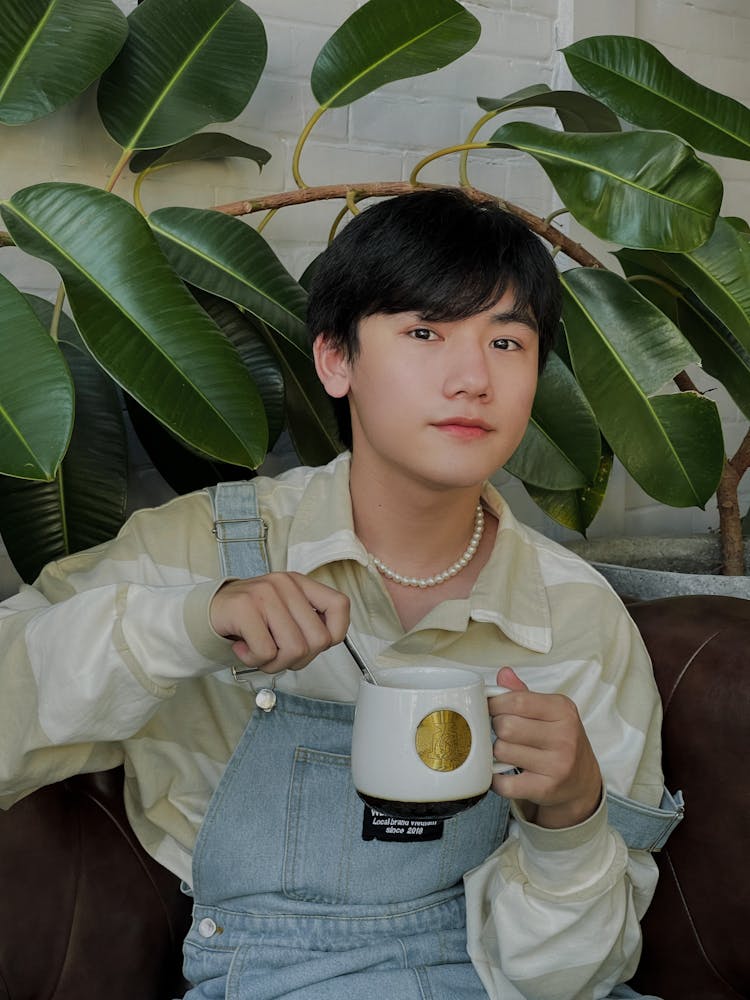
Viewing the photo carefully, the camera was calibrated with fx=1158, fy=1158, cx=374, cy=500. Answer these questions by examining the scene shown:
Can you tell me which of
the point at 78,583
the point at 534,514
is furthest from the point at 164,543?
the point at 534,514

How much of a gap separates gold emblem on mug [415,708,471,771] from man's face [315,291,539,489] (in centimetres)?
41

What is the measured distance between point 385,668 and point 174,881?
45 centimetres

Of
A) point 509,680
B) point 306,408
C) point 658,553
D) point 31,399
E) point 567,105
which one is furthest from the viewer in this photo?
point 658,553

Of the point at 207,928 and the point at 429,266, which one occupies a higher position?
the point at 429,266

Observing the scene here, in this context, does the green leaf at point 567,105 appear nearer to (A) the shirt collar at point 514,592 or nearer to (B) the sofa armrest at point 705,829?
(A) the shirt collar at point 514,592

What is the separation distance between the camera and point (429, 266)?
127 centimetres

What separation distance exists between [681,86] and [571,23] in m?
0.65

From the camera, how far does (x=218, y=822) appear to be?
123 centimetres

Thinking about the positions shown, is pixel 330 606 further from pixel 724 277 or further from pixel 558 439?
pixel 724 277

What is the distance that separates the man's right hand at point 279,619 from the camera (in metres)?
0.93

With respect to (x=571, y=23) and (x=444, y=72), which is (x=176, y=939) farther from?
(x=571, y=23)

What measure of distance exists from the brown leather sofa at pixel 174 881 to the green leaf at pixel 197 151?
96cm

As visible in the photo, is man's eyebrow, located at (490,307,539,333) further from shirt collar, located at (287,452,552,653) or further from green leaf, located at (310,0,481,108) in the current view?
green leaf, located at (310,0,481,108)

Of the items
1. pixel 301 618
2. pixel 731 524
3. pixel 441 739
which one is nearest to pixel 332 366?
pixel 301 618
